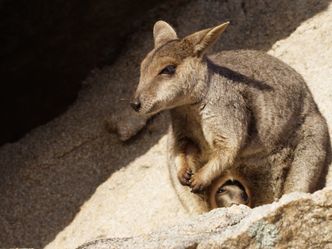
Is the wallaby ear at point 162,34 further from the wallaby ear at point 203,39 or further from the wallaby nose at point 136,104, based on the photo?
the wallaby nose at point 136,104

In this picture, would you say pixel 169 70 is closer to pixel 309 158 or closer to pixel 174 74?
pixel 174 74

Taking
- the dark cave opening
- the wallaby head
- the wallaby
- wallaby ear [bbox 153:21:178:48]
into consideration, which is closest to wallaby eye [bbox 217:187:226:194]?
the wallaby

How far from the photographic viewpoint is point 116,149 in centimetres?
813

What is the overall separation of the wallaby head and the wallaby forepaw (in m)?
0.65

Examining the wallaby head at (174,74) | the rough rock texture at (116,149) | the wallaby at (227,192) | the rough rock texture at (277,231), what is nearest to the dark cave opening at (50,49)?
the rough rock texture at (116,149)

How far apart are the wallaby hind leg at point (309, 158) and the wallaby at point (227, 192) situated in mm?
390

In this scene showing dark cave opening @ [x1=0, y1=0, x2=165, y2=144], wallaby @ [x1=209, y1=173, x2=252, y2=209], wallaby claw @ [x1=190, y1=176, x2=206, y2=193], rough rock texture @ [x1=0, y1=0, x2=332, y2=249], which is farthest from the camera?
dark cave opening @ [x1=0, y1=0, x2=165, y2=144]

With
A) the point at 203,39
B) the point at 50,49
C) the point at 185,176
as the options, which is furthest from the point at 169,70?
the point at 50,49

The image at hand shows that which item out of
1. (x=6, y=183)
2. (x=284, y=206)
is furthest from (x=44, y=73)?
(x=284, y=206)

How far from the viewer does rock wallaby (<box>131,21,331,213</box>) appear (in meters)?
6.37

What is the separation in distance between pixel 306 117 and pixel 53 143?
8.67 ft

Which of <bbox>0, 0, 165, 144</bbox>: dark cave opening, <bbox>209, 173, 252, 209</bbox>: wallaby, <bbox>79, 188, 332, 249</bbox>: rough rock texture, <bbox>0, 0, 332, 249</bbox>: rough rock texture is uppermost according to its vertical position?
<bbox>0, 0, 165, 144</bbox>: dark cave opening

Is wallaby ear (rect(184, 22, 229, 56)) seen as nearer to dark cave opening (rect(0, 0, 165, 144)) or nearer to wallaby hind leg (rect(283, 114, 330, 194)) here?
wallaby hind leg (rect(283, 114, 330, 194))

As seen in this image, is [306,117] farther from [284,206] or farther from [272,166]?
[284,206]
